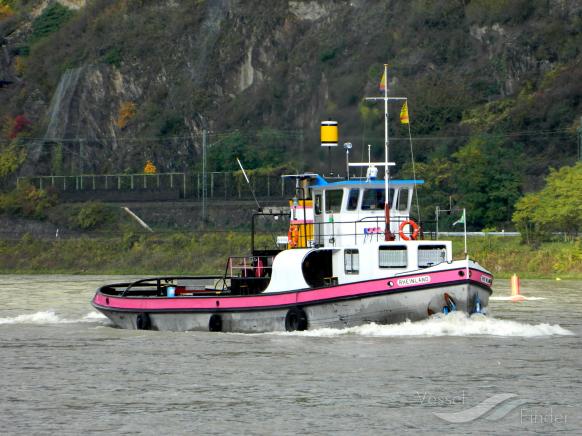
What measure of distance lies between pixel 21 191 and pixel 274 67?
88.1 ft

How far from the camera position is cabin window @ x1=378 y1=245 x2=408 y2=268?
1623 inches

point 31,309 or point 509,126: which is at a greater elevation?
point 509,126

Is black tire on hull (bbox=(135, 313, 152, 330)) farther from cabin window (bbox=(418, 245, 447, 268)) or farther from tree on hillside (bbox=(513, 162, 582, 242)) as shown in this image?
tree on hillside (bbox=(513, 162, 582, 242))

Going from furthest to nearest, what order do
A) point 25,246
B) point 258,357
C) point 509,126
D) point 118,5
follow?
point 118,5, point 509,126, point 25,246, point 258,357

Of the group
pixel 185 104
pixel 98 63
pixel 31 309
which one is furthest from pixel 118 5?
pixel 31 309

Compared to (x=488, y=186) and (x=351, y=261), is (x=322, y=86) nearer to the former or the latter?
(x=488, y=186)

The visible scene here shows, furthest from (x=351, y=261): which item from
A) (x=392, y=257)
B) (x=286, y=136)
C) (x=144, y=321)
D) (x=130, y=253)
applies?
(x=286, y=136)

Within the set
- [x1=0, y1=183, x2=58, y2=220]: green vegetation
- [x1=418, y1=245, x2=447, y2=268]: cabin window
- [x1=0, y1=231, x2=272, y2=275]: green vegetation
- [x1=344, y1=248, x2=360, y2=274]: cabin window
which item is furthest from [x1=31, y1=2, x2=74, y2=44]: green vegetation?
[x1=418, y1=245, x2=447, y2=268]: cabin window

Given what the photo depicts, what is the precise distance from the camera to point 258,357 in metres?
37.1

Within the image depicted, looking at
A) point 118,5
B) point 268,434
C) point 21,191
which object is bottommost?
point 268,434

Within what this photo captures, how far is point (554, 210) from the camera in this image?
77.6 meters

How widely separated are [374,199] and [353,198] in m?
0.72

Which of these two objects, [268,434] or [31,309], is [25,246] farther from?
[268,434]

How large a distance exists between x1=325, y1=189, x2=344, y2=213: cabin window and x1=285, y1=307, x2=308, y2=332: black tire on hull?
164 inches
